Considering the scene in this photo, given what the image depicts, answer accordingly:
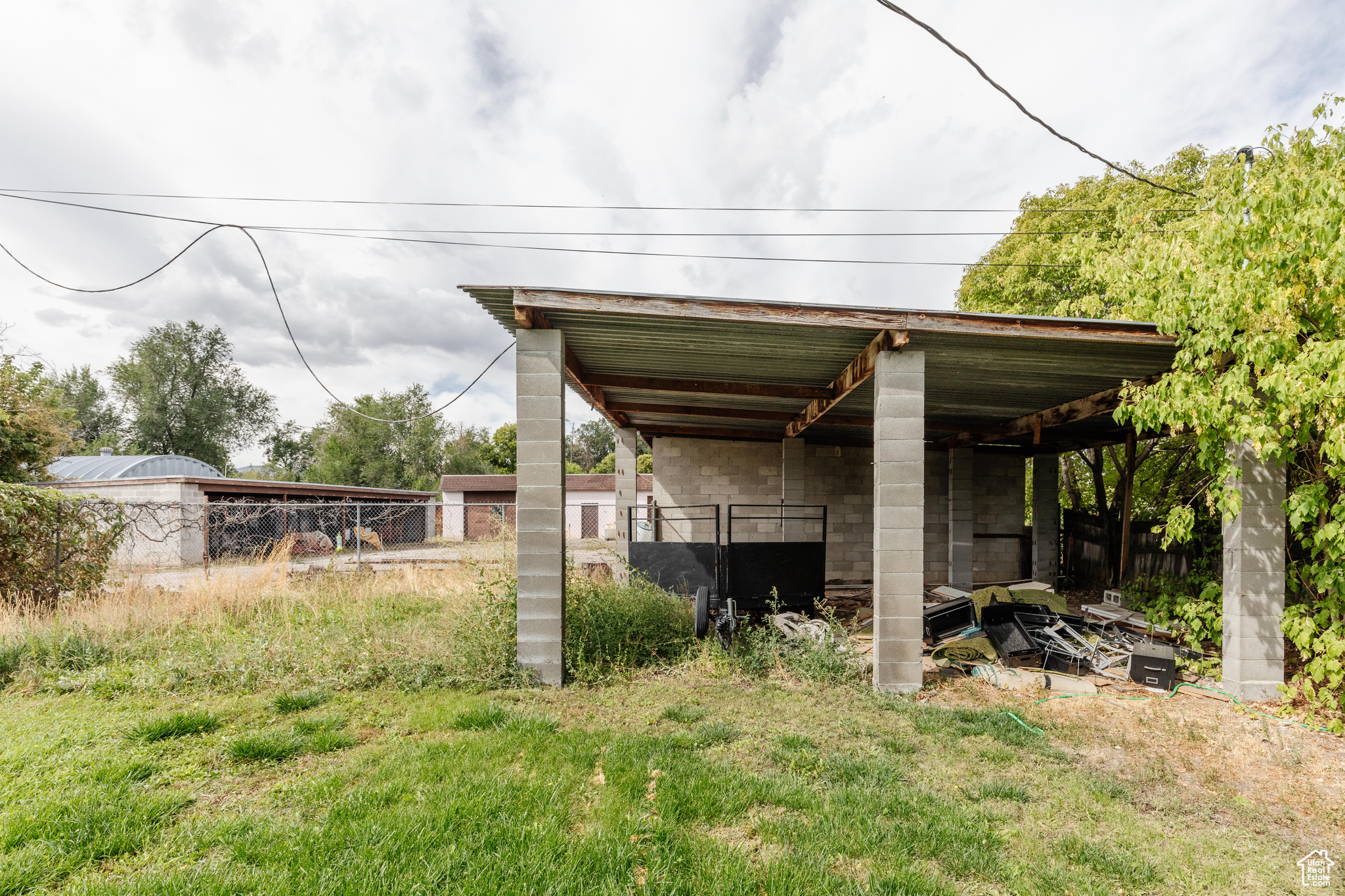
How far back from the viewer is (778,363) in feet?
22.2

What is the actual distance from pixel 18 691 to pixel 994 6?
32.1 ft

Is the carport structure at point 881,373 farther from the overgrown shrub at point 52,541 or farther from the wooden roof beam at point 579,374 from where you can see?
the overgrown shrub at point 52,541

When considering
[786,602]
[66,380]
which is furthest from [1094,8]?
[66,380]

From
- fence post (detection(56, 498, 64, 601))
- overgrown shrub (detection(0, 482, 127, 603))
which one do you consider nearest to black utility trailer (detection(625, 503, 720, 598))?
overgrown shrub (detection(0, 482, 127, 603))

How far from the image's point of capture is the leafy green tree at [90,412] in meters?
34.1

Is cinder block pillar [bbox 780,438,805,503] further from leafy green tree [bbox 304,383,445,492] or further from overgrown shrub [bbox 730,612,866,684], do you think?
leafy green tree [bbox 304,383,445,492]

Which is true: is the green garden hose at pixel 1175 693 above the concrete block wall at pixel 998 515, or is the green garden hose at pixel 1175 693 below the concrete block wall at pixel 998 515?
below

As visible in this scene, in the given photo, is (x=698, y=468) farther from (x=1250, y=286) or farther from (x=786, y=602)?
(x=1250, y=286)

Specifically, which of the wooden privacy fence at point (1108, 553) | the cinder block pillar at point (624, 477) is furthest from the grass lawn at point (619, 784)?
the cinder block pillar at point (624, 477)

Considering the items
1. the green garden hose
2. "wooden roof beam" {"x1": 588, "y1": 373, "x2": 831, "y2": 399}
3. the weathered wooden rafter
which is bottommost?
the green garden hose

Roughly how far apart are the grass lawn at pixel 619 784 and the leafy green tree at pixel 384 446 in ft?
118

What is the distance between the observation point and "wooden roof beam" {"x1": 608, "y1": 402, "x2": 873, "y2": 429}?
950 centimetres

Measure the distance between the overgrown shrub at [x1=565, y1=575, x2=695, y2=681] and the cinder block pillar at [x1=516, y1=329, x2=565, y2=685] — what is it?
30cm

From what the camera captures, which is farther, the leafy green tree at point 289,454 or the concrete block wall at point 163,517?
the leafy green tree at point 289,454
